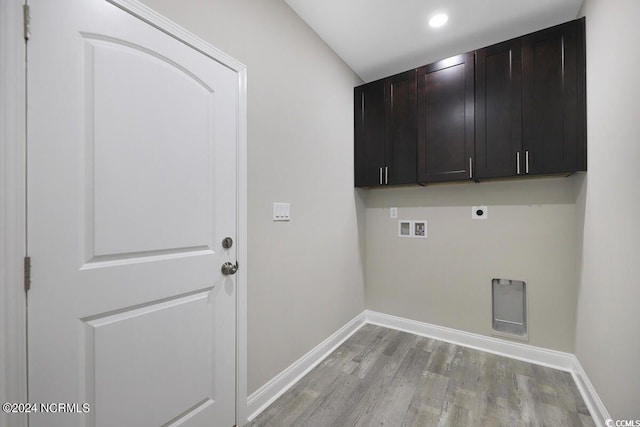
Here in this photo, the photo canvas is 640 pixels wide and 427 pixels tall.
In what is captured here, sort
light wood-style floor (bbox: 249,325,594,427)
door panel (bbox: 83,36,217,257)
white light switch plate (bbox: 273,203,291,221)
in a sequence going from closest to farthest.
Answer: door panel (bbox: 83,36,217,257) < light wood-style floor (bbox: 249,325,594,427) < white light switch plate (bbox: 273,203,291,221)

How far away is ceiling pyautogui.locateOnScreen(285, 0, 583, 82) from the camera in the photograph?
1.88 m

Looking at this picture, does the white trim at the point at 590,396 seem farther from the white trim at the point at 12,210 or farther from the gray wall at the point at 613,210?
the white trim at the point at 12,210

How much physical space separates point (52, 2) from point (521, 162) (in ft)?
8.96

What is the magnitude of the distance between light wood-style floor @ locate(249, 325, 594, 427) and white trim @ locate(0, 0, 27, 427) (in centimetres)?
119

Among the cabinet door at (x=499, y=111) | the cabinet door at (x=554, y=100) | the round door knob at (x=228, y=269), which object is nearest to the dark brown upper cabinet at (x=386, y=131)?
the cabinet door at (x=499, y=111)

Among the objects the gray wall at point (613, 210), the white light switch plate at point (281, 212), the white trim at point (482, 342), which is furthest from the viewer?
the white trim at point (482, 342)

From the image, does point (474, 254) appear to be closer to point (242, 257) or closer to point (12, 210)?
point (242, 257)

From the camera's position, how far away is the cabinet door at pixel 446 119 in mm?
2225

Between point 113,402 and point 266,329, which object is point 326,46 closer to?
point 266,329

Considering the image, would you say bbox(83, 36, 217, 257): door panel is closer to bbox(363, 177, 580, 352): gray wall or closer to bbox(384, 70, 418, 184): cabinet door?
bbox(384, 70, 418, 184): cabinet door

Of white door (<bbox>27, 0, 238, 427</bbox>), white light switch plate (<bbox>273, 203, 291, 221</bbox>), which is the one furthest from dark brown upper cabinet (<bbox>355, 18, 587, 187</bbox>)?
white door (<bbox>27, 0, 238, 427</bbox>)

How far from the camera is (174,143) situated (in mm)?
1237

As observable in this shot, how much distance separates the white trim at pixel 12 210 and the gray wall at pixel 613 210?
239cm

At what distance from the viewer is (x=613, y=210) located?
143cm
